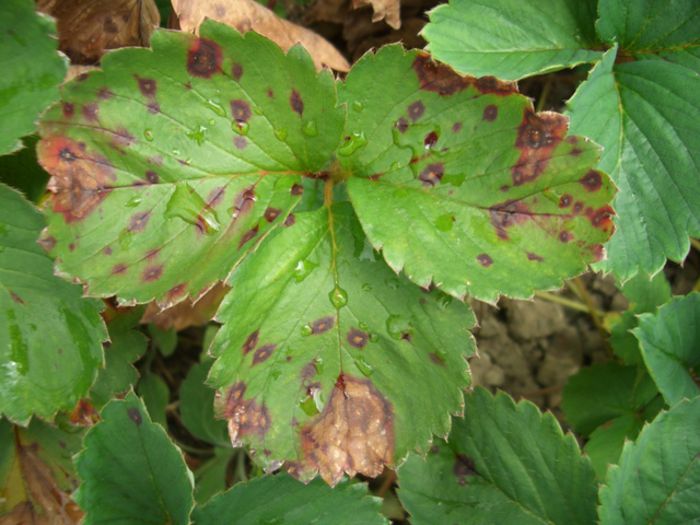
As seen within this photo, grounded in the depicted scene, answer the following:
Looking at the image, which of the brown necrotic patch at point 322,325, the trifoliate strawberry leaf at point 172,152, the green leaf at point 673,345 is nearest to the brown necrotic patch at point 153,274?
the trifoliate strawberry leaf at point 172,152

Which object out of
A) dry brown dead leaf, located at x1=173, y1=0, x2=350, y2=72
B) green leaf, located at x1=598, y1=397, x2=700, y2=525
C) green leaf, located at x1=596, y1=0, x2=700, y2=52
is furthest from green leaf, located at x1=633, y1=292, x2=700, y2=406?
dry brown dead leaf, located at x1=173, y1=0, x2=350, y2=72

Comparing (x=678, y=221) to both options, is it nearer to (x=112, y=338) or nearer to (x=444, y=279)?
(x=444, y=279)

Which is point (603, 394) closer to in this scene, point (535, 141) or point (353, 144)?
point (535, 141)

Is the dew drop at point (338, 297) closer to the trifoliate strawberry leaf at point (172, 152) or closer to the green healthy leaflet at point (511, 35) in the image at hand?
the trifoliate strawberry leaf at point (172, 152)

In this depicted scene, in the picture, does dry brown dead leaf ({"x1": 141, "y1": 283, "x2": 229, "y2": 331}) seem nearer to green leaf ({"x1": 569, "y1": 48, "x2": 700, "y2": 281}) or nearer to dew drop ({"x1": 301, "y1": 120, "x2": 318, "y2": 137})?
dew drop ({"x1": 301, "y1": 120, "x2": 318, "y2": 137})

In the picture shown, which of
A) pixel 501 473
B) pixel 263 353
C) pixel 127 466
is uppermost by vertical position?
pixel 263 353

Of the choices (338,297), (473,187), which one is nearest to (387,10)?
(473,187)
